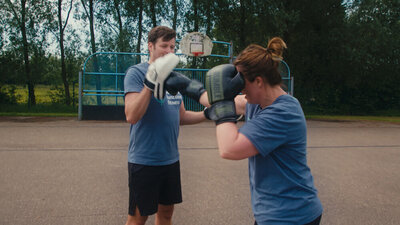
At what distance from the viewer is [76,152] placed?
6.29 metres

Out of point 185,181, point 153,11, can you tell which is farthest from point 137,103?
point 153,11

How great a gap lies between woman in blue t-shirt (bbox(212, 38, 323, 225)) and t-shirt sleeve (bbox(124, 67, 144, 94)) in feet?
3.09

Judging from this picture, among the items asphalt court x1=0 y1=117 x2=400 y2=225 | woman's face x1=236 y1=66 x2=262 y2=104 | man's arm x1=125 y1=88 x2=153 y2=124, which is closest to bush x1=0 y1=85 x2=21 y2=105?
asphalt court x1=0 y1=117 x2=400 y2=225

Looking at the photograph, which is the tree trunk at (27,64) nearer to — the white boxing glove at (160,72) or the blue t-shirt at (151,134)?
the blue t-shirt at (151,134)

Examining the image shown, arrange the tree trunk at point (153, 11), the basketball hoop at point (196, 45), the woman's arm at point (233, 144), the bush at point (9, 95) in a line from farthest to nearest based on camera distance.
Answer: the tree trunk at point (153, 11) < the bush at point (9, 95) < the basketball hoop at point (196, 45) < the woman's arm at point (233, 144)

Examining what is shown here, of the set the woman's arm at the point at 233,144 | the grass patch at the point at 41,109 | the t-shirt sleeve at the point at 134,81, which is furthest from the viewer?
the grass patch at the point at 41,109

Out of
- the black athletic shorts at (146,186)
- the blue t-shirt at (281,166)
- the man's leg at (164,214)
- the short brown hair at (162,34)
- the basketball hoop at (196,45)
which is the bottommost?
the man's leg at (164,214)

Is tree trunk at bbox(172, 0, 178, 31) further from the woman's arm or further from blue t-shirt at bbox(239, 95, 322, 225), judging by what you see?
the woman's arm

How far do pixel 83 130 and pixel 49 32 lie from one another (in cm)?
1171

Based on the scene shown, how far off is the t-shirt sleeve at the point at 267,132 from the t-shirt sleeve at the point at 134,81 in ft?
3.33

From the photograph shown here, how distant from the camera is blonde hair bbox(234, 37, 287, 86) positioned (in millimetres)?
1628

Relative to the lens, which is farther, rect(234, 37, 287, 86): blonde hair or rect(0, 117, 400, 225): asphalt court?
rect(0, 117, 400, 225): asphalt court

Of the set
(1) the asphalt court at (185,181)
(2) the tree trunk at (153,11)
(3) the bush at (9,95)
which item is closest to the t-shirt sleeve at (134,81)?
A: (1) the asphalt court at (185,181)

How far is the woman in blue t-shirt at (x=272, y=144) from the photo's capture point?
160cm
